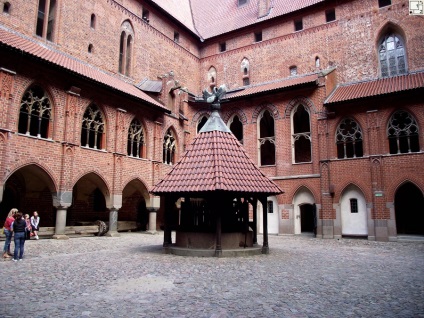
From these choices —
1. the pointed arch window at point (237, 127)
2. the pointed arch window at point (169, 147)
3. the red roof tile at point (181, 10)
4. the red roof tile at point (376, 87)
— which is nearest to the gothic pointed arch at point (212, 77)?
the red roof tile at point (181, 10)

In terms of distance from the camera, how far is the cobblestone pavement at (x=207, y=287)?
523 centimetres

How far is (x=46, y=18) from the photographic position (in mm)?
17891

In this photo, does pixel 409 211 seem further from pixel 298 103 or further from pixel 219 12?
pixel 219 12

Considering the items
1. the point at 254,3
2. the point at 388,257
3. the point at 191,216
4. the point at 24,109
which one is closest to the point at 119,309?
the point at 191,216

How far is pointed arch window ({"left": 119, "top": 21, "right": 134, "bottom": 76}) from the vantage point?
74.0 ft

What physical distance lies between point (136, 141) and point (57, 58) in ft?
20.7

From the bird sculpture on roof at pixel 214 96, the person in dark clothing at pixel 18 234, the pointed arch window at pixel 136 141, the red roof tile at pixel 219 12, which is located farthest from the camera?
the red roof tile at pixel 219 12

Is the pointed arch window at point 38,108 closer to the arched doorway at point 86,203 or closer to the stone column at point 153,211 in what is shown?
the arched doorway at point 86,203

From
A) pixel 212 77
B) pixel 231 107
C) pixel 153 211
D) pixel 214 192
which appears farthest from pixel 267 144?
pixel 214 192

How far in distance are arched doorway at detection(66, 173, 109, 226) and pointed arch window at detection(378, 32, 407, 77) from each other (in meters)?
18.4

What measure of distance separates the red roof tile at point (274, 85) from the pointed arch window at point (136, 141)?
712 cm

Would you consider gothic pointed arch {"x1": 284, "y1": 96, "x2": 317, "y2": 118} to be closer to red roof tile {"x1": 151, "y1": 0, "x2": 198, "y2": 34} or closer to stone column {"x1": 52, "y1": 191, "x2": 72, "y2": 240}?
red roof tile {"x1": 151, "y1": 0, "x2": 198, "y2": 34}

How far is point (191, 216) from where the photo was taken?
12172mm

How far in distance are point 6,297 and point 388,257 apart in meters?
11.0
